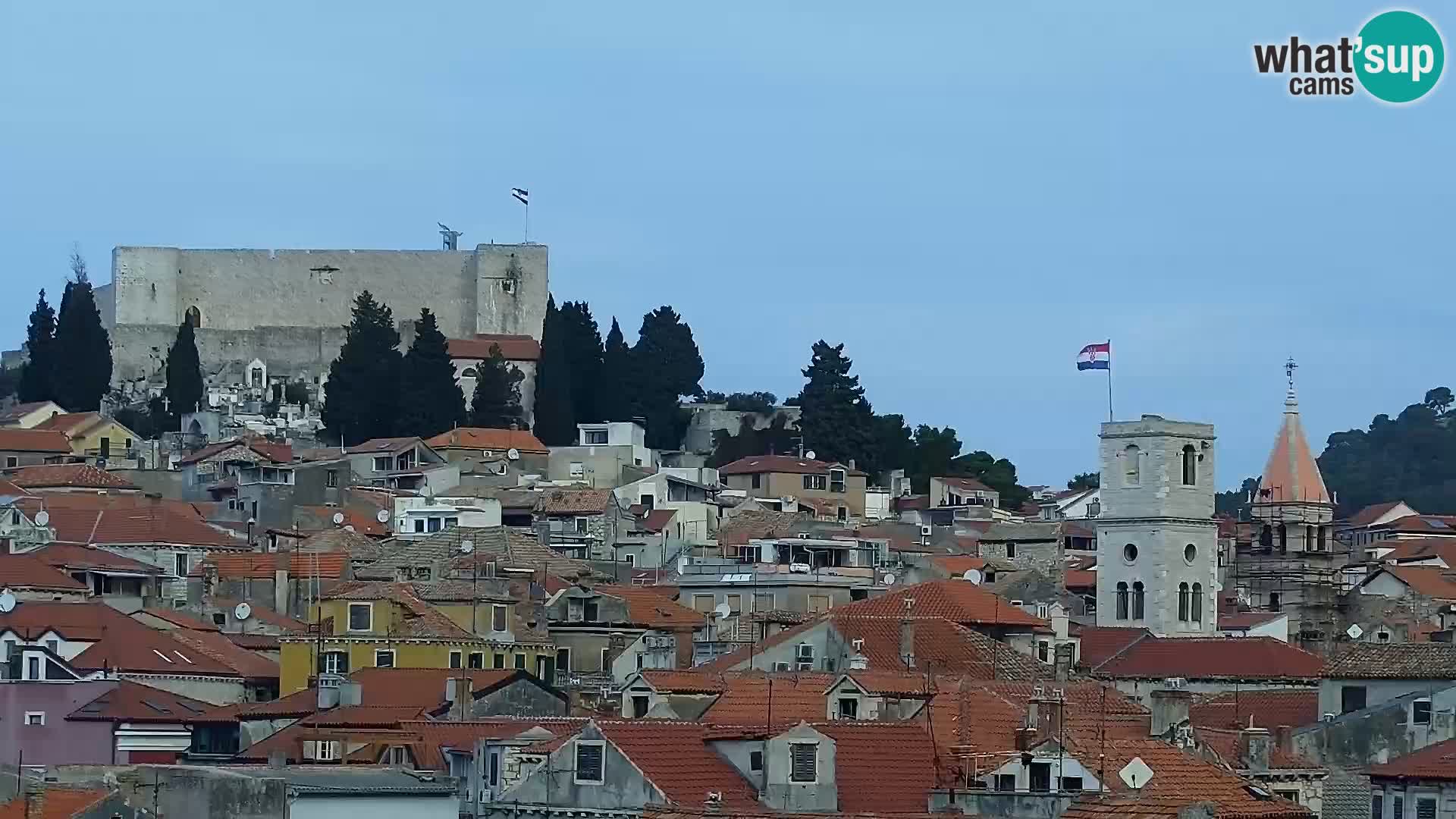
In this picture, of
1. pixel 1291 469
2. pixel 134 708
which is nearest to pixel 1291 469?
pixel 1291 469

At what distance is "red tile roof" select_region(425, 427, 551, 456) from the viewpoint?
11500 centimetres

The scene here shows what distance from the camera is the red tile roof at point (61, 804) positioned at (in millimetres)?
45281

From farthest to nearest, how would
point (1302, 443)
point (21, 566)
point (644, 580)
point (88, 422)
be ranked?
1. point (88, 422)
2. point (1302, 443)
3. point (644, 580)
4. point (21, 566)

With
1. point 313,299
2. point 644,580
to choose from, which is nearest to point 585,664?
point 644,580

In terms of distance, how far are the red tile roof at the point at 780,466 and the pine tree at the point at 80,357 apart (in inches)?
876

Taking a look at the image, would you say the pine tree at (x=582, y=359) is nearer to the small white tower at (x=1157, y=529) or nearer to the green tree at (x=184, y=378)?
the green tree at (x=184, y=378)

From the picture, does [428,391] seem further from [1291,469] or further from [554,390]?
[1291,469]

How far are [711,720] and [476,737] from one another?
2.75m

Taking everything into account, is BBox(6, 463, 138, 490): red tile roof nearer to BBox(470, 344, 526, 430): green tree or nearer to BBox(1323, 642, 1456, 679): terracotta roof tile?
BBox(470, 344, 526, 430): green tree

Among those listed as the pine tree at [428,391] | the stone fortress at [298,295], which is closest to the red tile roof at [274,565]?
the pine tree at [428,391]

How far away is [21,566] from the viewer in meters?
73.9

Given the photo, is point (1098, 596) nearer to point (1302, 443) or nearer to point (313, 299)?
point (1302, 443)

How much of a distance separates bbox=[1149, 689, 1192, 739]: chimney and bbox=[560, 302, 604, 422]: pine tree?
74.3 meters

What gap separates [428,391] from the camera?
122812 millimetres
